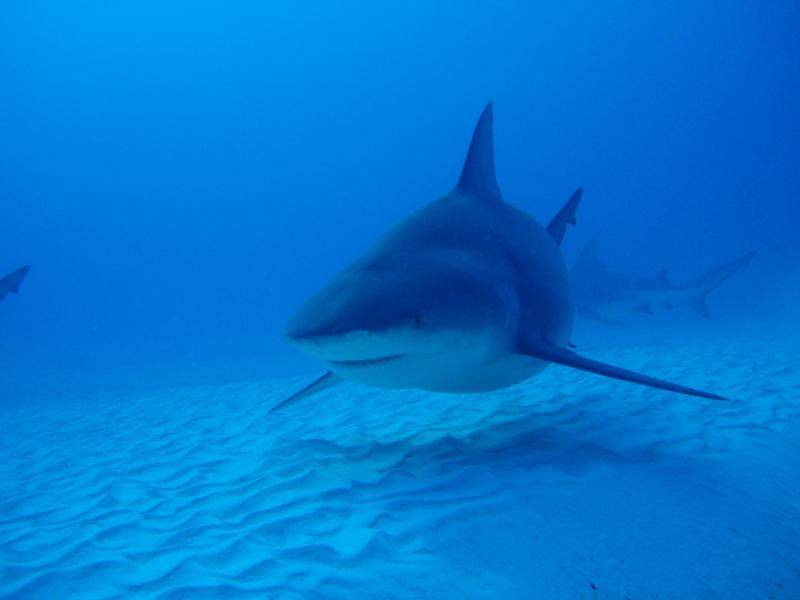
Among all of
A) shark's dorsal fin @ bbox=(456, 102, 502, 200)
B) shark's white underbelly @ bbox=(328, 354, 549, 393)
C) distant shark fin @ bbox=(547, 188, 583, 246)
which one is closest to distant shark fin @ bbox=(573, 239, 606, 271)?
distant shark fin @ bbox=(547, 188, 583, 246)

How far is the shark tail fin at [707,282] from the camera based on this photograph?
39.9 feet

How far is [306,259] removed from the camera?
131 m

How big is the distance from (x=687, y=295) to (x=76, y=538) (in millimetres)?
14017

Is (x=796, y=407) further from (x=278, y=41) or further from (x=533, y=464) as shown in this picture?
(x=278, y=41)

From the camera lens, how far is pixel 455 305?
275cm

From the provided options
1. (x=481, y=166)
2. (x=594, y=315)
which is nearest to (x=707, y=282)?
(x=594, y=315)

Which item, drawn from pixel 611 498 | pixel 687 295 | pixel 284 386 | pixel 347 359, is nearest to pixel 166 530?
pixel 347 359

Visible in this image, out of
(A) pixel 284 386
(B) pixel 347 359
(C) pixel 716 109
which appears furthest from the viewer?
(C) pixel 716 109

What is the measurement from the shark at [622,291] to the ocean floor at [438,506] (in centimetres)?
840

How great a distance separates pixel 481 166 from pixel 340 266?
356 ft

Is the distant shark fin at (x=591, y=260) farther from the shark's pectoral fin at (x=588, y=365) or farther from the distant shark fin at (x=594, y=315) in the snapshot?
the shark's pectoral fin at (x=588, y=365)

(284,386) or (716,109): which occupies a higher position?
(716,109)

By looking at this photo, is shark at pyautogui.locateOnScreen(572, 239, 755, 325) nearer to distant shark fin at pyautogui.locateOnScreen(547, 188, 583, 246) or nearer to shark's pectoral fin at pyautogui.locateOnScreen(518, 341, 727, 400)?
distant shark fin at pyautogui.locateOnScreen(547, 188, 583, 246)

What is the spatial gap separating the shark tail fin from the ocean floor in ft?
26.0
